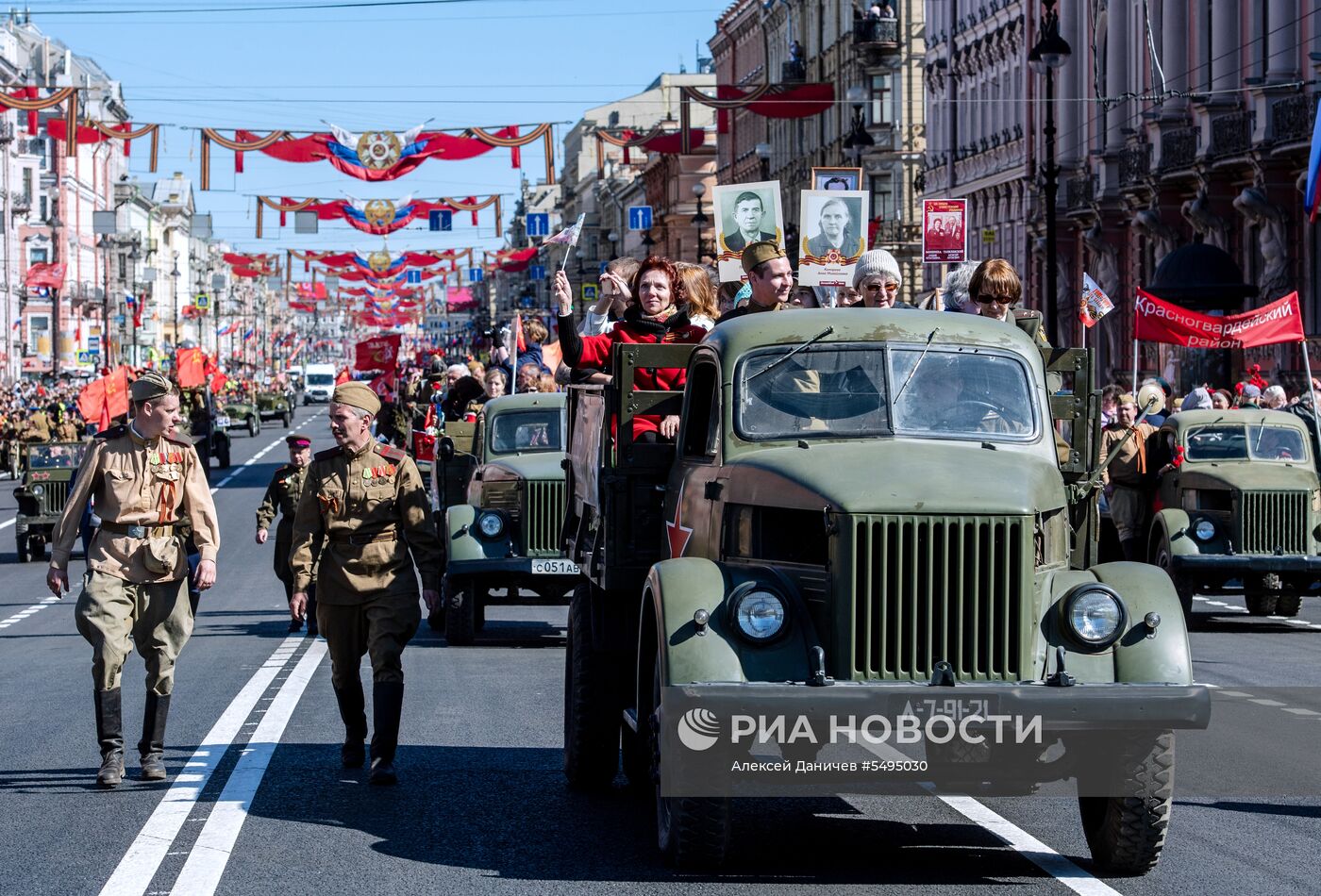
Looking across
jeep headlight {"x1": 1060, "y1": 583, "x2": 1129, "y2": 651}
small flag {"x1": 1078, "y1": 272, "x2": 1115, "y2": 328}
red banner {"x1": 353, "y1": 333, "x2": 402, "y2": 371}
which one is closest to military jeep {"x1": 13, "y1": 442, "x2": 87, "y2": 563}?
small flag {"x1": 1078, "y1": 272, "x2": 1115, "y2": 328}

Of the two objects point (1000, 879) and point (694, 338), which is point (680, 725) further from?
point (694, 338)

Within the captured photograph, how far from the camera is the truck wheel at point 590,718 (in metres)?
9.96

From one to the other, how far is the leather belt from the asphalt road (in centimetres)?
112

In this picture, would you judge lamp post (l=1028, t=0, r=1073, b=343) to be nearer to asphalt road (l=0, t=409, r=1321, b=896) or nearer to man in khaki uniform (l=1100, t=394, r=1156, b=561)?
man in khaki uniform (l=1100, t=394, r=1156, b=561)

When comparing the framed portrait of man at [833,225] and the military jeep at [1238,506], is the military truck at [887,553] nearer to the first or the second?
the military jeep at [1238,506]

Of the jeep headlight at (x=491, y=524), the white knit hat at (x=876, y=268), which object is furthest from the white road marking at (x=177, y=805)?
the white knit hat at (x=876, y=268)

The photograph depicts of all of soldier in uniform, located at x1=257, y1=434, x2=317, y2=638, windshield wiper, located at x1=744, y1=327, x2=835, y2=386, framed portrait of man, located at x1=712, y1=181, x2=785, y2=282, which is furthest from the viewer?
framed portrait of man, located at x1=712, y1=181, x2=785, y2=282

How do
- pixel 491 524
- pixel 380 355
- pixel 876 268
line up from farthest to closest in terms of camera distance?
pixel 380 355 < pixel 491 524 < pixel 876 268

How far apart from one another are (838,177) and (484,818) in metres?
18.5

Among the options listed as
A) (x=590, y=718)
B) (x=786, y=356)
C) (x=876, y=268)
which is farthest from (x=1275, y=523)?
(x=786, y=356)

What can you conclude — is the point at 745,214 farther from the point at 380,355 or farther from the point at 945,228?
the point at 380,355

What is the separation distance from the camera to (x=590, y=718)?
32.6ft

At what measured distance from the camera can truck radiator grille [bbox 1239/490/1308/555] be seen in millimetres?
19484

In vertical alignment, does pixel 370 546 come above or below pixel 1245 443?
below
